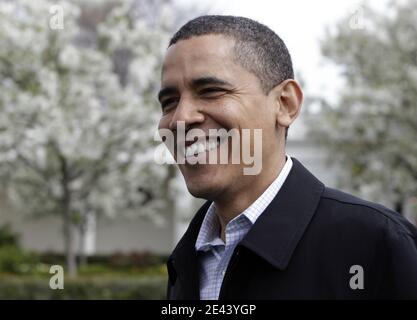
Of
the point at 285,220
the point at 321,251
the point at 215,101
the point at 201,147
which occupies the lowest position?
the point at 321,251

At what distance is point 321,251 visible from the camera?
1758 mm

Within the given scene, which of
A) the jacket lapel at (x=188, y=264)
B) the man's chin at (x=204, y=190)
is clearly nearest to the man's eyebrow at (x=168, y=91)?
the man's chin at (x=204, y=190)

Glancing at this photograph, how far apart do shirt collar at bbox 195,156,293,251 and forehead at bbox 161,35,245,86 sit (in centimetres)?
36

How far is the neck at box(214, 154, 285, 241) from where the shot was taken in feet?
6.41

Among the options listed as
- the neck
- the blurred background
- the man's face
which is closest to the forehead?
the man's face

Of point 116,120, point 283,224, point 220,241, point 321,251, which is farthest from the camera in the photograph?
point 116,120

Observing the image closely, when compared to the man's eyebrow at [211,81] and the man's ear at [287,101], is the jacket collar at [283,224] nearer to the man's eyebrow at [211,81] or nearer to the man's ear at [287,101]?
the man's ear at [287,101]

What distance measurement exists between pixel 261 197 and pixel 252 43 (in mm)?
477

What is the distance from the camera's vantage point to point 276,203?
76.0 inches

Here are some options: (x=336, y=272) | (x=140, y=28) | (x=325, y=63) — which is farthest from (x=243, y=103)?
(x=325, y=63)

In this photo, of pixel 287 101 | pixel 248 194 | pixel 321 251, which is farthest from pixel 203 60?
pixel 321 251

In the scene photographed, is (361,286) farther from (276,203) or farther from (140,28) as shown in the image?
(140,28)

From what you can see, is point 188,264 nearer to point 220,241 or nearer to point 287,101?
point 220,241
